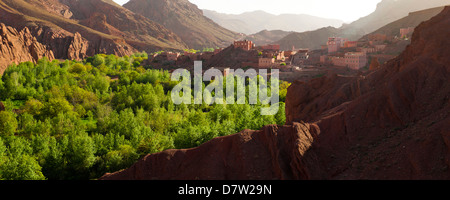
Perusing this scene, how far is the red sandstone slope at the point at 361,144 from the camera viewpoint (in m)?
12.7

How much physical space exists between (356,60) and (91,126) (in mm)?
47191

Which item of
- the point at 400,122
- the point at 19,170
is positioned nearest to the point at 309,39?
the point at 19,170

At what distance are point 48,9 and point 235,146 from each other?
15831 centimetres

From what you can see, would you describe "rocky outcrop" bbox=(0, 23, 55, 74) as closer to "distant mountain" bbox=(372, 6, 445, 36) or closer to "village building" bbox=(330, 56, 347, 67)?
"village building" bbox=(330, 56, 347, 67)

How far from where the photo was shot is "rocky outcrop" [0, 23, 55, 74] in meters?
80.5

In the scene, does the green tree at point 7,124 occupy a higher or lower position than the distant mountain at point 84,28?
lower

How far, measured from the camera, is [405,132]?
1412 cm

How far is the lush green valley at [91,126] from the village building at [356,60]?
1304 centimetres

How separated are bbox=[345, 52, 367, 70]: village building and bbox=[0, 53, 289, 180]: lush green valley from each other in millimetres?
13038

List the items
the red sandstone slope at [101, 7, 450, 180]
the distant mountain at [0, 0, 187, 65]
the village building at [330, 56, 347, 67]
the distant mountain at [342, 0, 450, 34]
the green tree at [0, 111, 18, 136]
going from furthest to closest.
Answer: the distant mountain at [342, 0, 450, 34] → the distant mountain at [0, 0, 187, 65] → the village building at [330, 56, 347, 67] → the green tree at [0, 111, 18, 136] → the red sandstone slope at [101, 7, 450, 180]
